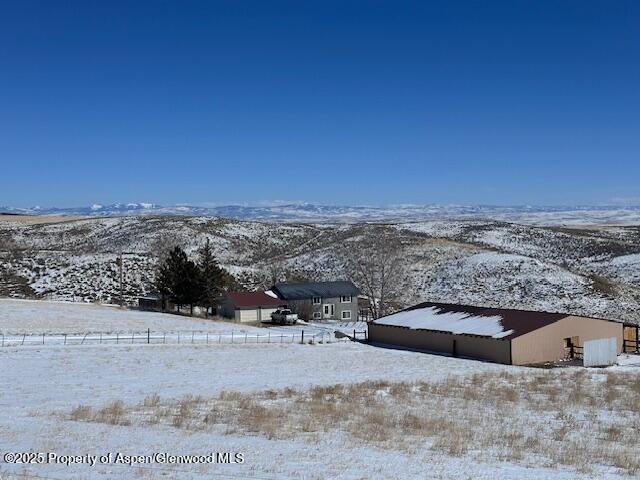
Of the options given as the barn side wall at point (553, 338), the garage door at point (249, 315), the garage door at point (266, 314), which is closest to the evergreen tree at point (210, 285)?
the garage door at point (249, 315)

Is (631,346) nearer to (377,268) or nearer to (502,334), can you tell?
(502,334)

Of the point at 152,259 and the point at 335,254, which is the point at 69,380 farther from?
the point at 335,254

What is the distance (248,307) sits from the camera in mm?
61250

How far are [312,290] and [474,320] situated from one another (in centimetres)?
2431

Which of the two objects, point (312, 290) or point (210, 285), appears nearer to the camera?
point (210, 285)

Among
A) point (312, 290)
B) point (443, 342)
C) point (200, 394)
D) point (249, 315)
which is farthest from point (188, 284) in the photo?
point (200, 394)

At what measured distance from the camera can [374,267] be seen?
87000 millimetres

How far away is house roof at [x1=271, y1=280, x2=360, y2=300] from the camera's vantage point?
64.8 m

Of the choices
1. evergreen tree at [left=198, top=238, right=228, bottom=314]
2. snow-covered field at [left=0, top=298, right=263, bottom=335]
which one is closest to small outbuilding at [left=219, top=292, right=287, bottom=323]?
evergreen tree at [left=198, top=238, right=228, bottom=314]

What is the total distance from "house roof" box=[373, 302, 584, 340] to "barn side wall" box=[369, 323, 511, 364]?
35 centimetres

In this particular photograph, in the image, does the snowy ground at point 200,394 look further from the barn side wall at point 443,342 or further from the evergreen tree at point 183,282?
the evergreen tree at point 183,282

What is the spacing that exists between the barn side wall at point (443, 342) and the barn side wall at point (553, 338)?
107 cm

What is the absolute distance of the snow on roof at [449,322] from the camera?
4194 cm

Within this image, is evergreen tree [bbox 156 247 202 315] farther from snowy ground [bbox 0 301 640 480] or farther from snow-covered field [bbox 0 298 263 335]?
snowy ground [bbox 0 301 640 480]
